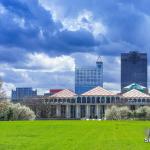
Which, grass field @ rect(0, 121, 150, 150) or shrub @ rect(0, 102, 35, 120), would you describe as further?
shrub @ rect(0, 102, 35, 120)

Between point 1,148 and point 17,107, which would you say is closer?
point 1,148

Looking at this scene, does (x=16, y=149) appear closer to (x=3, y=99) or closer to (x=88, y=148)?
(x=88, y=148)

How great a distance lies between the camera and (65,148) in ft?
117

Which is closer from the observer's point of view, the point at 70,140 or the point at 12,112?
the point at 70,140

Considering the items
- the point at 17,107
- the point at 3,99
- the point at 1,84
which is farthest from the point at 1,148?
the point at 17,107

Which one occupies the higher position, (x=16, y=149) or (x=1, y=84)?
(x=1, y=84)

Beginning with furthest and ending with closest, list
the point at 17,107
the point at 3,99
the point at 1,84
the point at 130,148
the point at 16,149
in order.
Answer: the point at 17,107, the point at 3,99, the point at 1,84, the point at 130,148, the point at 16,149

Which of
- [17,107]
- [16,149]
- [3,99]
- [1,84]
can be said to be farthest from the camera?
[17,107]

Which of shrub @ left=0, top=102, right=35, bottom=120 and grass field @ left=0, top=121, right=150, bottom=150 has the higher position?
shrub @ left=0, top=102, right=35, bottom=120

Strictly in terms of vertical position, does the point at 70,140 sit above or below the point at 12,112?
below

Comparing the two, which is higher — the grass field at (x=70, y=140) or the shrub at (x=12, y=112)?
the shrub at (x=12, y=112)

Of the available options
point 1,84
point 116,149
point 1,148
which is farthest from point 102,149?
point 1,84

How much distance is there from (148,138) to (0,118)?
11932 cm

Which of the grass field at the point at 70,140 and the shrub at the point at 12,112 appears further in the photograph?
the shrub at the point at 12,112
